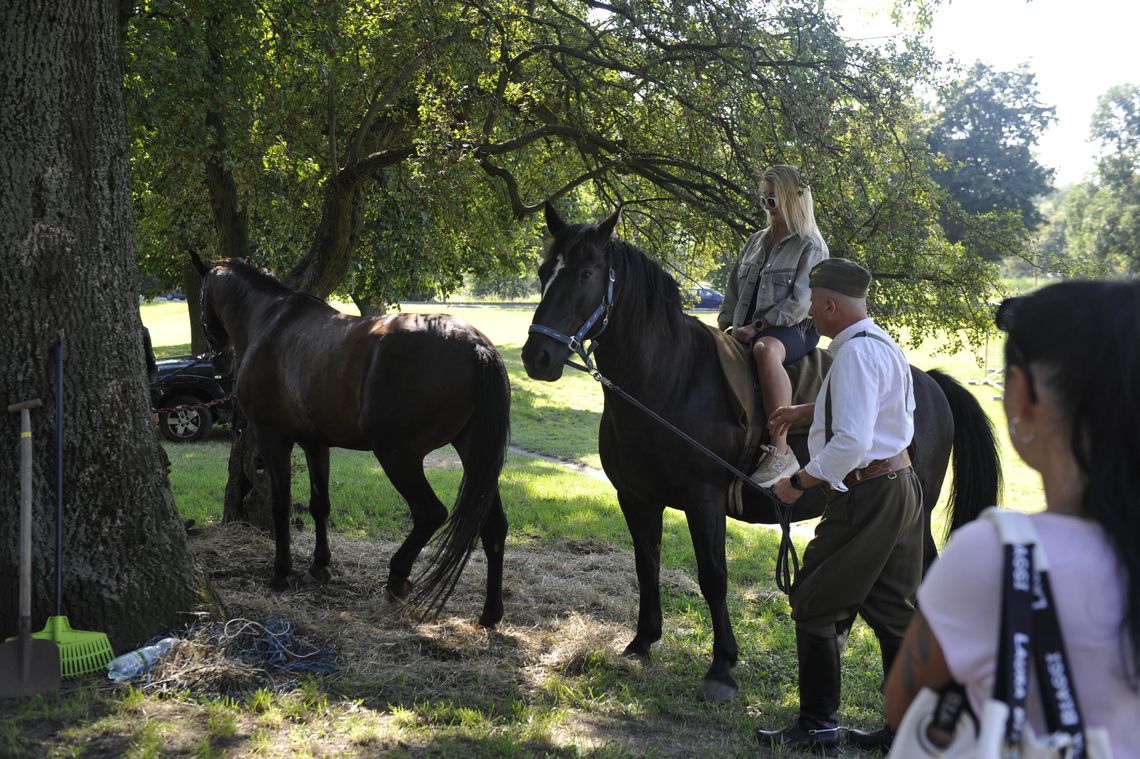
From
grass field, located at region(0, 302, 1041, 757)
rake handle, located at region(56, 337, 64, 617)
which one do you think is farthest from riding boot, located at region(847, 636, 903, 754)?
rake handle, located at region(56, 337, 64, 617)

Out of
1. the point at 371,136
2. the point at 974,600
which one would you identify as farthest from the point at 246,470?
the point at 974,600

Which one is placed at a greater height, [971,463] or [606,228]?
[606,228]

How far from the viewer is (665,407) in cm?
506

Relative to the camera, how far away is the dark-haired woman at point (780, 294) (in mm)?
5078

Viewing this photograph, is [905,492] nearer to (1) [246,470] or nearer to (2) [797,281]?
(2) [797,281]

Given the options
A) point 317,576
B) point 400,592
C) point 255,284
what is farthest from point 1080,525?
point 255,284

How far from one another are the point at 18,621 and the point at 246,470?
3.58 m

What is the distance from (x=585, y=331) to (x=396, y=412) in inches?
66.9

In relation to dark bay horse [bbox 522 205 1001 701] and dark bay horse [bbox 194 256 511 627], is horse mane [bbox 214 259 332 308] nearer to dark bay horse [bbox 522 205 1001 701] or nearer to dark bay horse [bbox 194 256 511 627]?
dark bay horse [bbox 194 256 511 627]

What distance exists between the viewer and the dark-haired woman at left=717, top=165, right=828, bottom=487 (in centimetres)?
508

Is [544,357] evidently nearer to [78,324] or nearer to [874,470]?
[874,470]

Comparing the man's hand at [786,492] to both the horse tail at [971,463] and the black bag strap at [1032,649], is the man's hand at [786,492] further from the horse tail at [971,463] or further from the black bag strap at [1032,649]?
the black bag strap at [1032,649]

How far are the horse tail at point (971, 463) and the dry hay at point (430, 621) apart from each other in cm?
212

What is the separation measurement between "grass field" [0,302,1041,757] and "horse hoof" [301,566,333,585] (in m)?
0.12
